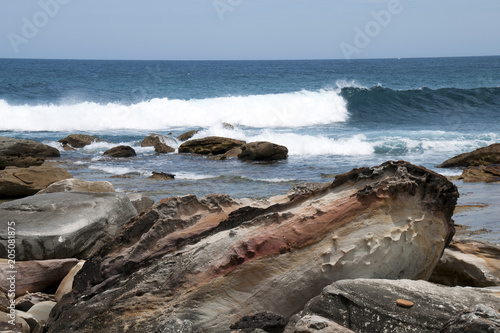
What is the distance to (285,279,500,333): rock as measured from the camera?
2891 millimetres

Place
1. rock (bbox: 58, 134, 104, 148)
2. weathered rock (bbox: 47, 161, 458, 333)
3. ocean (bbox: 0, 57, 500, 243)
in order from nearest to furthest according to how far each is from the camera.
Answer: weathered rock (bbox: 47, 161, 458, 333)
ocean (bbox: 0, 57, 500, 243)
rock (bbox: 58, 134, 104, 148)

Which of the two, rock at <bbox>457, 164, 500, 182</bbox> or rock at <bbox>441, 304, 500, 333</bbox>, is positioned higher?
rock at <bbox>441, 304, 500, 333</bbox>

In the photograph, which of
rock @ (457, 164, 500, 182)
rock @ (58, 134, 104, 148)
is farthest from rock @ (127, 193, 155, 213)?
rock @ (58, 134, 104, 148)

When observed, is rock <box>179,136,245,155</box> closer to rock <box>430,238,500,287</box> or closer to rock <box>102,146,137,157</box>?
rock <box>102,146,137,157</box>

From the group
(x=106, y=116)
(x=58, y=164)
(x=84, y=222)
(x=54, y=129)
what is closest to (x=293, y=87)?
(x=106, y=116)

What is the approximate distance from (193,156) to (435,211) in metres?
14.1

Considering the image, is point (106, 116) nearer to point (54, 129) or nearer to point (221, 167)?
point (54, 129)

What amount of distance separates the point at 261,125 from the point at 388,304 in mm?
26244

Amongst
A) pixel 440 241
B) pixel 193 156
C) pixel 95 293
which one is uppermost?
pixel 440 241

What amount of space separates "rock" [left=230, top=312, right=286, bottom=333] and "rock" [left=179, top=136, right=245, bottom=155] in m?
14.7

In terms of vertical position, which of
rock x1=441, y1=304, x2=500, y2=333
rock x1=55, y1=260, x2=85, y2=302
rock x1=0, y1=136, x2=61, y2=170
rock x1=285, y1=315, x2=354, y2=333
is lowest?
rock x1=0, y1=136, x2=61, y2=170

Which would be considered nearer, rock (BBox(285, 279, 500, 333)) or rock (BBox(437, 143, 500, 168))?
rock (BBox(285, 279, 500, 333))

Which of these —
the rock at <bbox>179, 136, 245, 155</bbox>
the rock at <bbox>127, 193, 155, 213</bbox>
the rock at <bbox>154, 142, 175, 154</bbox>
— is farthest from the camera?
the rock at <bbox>154, 142, 175, 154</bbox>

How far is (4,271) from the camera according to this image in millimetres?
4590
